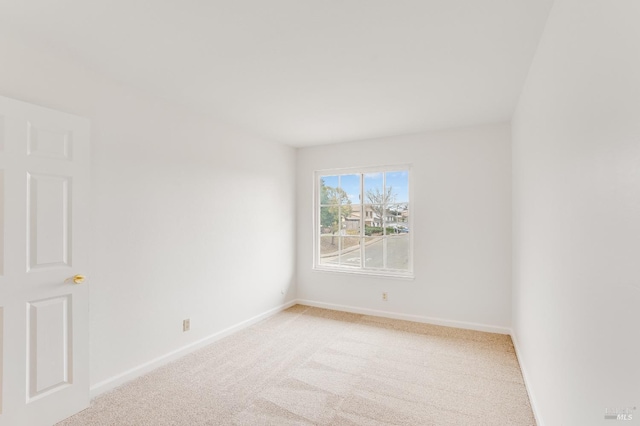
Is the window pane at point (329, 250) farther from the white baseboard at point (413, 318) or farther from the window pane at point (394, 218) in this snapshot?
the window pane at point (394, 218)

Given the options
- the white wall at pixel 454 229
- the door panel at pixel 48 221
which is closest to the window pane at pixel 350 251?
the white wall at pixel 454 229

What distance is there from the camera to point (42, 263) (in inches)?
79.9

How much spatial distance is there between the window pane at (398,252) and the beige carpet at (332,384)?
0.91 meters

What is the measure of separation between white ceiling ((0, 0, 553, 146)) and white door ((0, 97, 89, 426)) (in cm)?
59

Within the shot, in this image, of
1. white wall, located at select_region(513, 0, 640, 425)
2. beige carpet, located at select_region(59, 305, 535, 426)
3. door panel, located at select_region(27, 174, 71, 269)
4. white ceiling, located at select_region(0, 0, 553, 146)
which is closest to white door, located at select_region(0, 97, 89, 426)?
door panel, located at select_region(27, 174, 71, 269)

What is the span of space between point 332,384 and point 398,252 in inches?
85.1

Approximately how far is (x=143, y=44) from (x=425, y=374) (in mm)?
3308

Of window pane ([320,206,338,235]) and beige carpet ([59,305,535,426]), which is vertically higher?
window pane ([320,206,338,235])

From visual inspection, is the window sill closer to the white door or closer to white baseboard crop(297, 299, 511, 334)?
white baseboard crop(297, 299, 511, 334)

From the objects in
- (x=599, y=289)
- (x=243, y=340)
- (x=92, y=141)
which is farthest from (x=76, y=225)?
(x=599, y=289)

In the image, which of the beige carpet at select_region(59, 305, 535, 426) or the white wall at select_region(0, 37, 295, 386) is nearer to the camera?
the beige carpet at select_region(59, 305, 535, 426)

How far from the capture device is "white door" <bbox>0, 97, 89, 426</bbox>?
1.87 meters

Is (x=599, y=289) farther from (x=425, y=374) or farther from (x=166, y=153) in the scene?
(x=166, y=153)

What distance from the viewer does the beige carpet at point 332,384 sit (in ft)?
7.02
